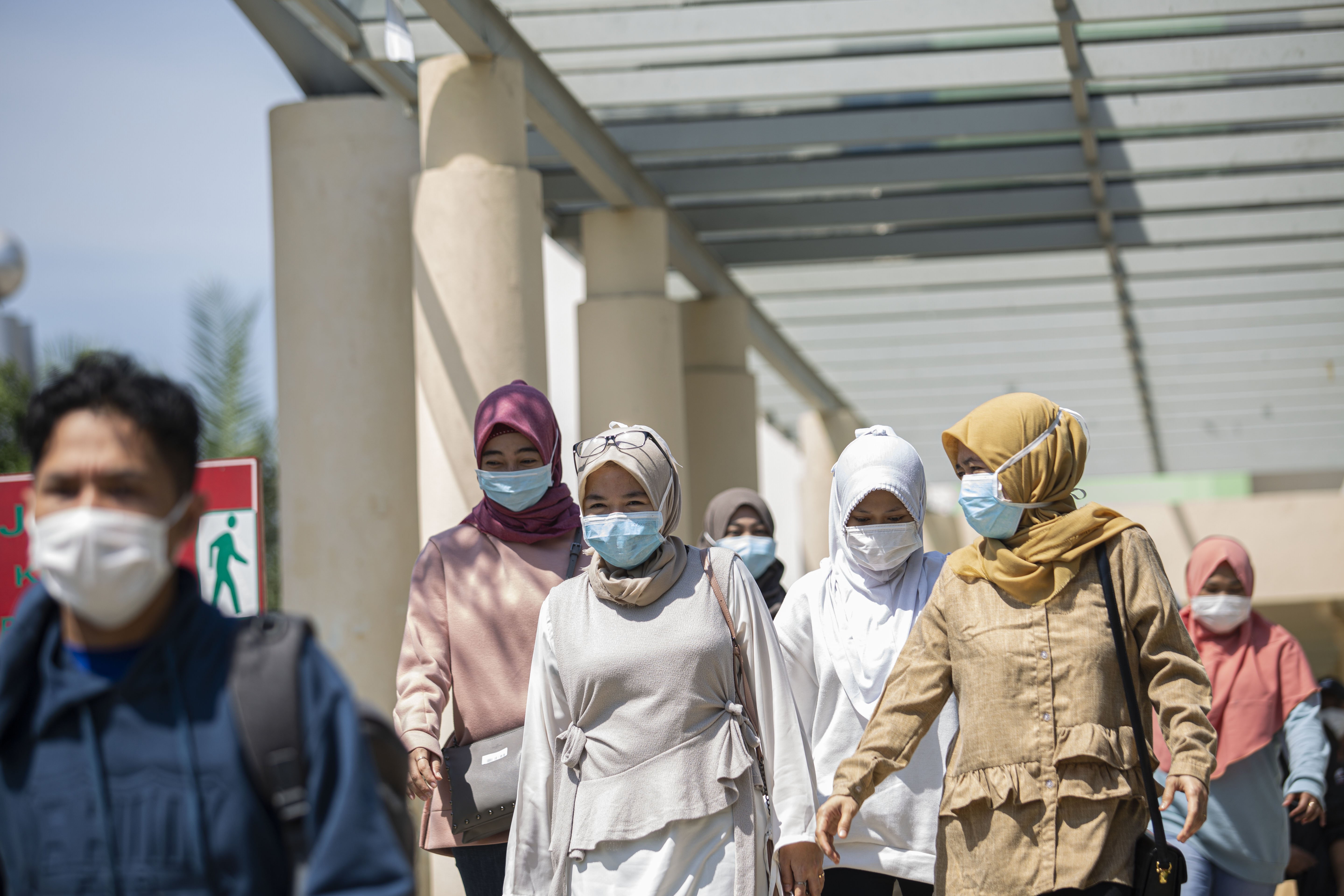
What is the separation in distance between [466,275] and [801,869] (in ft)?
15.0

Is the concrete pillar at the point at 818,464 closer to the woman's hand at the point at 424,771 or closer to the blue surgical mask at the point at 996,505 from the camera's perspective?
the woman's hand at the point at 424,771

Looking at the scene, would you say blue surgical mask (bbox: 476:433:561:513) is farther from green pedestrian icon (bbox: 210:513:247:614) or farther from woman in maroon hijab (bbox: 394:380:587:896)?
green pedestrian icon (bbox: 210:513:247:614)

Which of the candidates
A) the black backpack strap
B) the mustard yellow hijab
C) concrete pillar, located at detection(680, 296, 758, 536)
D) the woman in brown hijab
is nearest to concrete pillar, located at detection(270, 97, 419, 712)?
the woman in brown hijab

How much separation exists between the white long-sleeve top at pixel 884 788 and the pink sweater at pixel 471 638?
0.77 metres

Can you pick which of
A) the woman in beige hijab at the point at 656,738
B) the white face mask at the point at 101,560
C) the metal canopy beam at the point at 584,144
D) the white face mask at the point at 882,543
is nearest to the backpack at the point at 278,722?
the white face mask at the point at 101,560

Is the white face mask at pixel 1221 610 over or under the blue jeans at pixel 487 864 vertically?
over

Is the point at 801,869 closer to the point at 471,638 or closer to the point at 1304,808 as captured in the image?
the point at 471,638

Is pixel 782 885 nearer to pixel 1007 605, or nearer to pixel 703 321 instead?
pixel 1007 605

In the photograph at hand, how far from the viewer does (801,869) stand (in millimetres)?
4062

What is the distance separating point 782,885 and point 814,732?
796 mm

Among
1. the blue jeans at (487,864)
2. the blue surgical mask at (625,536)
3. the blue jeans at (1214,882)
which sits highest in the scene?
the blue surgical mask at (625,536)

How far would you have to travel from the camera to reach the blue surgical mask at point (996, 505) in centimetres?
419

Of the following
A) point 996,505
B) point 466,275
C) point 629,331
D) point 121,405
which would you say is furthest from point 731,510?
point 121,405

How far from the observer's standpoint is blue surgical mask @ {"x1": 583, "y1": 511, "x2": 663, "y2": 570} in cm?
416
